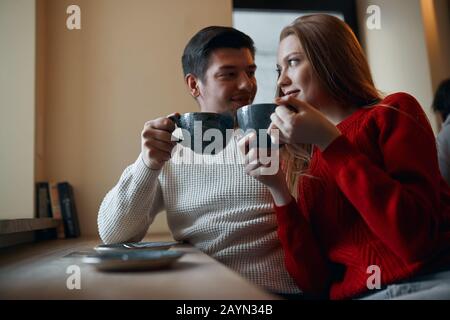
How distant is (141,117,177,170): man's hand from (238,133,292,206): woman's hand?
0.15 meters

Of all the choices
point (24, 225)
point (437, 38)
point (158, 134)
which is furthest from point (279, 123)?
point (437, 38)

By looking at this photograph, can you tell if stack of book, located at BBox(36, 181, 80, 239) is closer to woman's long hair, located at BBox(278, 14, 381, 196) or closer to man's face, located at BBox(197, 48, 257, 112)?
man's face, located at BBox(197, 48, 257, 112)

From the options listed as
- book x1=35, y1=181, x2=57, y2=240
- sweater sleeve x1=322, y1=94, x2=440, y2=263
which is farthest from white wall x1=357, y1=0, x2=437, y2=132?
book x1=35, y1=181, x2=57, y2=240

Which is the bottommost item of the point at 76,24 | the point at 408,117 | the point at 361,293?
the point at 361,293

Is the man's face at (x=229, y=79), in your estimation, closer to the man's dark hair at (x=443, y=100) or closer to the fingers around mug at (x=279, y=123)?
the fingers around mug at (x=279, y=123)

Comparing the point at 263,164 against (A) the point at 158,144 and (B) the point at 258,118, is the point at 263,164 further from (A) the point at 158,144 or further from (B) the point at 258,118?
(A) the point at 158,144

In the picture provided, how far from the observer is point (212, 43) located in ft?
3.79

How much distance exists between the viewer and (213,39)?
3.77 feet

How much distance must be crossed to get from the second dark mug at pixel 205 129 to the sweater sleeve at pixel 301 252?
0.21m

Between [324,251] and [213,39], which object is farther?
[213,39]

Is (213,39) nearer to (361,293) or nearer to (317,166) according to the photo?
(317,166)
